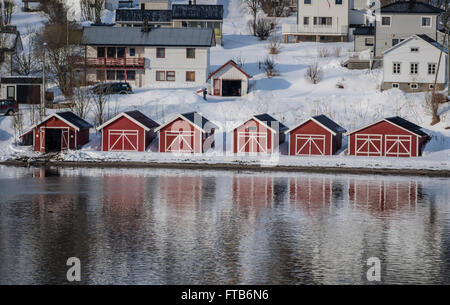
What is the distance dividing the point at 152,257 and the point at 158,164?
Answer: 28525 mm

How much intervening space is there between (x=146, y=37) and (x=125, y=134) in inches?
959

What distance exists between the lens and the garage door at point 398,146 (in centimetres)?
5581

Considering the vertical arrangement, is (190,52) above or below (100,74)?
above

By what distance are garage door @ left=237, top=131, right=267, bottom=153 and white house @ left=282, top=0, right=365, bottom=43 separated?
38.6 m

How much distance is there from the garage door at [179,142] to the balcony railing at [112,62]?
22.3 metres

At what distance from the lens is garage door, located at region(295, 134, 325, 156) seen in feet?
186

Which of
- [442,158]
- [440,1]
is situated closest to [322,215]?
[442,158]

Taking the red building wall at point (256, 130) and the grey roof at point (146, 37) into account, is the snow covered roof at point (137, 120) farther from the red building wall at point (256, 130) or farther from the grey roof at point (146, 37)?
the grey roof at point (146, 37)

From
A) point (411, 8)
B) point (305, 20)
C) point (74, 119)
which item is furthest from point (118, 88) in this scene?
point (411, 8)

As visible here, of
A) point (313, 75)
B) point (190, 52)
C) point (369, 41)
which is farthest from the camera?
point (369, 41)

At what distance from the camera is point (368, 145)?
185 feet

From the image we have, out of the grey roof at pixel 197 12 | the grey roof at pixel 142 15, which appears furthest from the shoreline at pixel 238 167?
the grey roof at pixel 142 15

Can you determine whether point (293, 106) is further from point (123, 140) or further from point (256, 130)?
point (123, 140)
